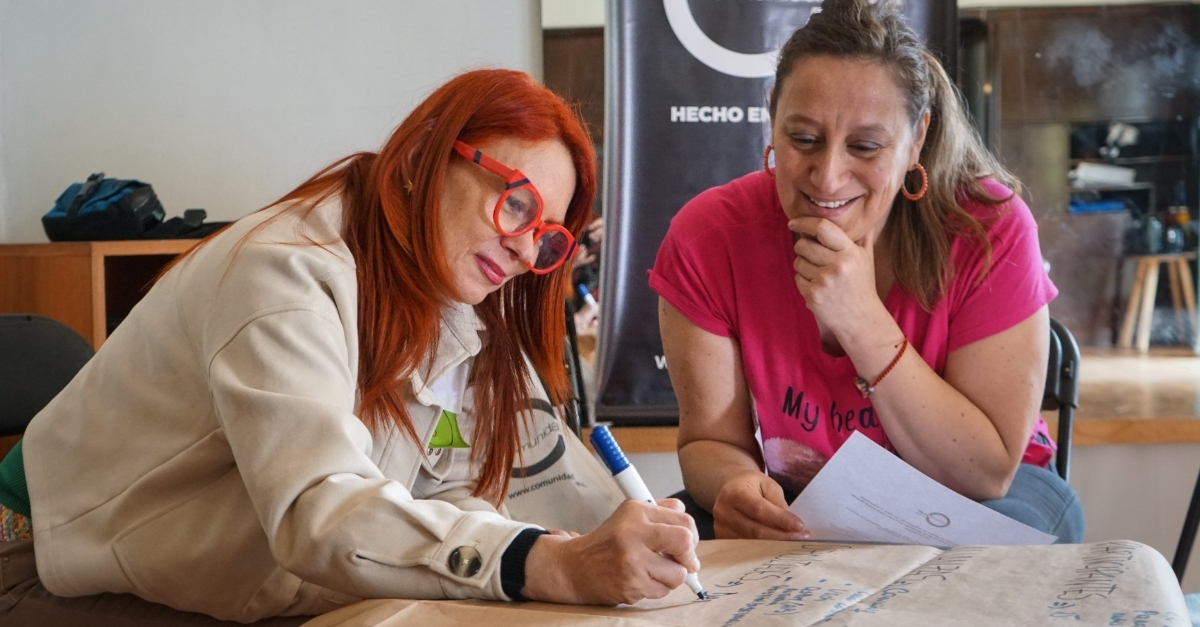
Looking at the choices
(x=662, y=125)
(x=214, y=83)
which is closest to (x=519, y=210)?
(x=662, y=125)

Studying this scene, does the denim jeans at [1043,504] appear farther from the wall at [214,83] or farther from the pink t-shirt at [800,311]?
the wall at [214,83]

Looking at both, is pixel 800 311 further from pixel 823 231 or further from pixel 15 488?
pixel 15 488

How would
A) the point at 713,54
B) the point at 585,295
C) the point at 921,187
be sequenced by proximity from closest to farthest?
the point at 921,187, the point at 713,54, the point at 585,295

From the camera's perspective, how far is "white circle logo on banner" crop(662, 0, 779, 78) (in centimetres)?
231

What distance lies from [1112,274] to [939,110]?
2135 millimetres

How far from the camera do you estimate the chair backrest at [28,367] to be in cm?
146

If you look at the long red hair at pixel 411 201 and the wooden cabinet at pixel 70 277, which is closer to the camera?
the long red hair at pixel 411 201

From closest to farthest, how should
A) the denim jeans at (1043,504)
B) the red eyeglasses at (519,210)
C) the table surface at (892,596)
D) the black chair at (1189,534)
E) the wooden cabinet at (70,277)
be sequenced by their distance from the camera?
the table surface at (892,596)
the red eyeglasses at (519,210)
the denim jeans at (1043,504)
the black chair at (1189,534)
the wooden cabinet at (70,277)

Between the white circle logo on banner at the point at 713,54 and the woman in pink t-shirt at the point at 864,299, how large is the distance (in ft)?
2.57

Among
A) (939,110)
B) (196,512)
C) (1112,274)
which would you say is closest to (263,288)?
(196,512)

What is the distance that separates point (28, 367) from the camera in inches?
58.4

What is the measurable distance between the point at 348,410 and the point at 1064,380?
1307mm

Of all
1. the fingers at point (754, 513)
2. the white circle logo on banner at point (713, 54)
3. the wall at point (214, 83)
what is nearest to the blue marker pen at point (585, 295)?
the wall at point (214, 83)

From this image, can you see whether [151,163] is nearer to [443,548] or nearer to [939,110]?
[939,110]
